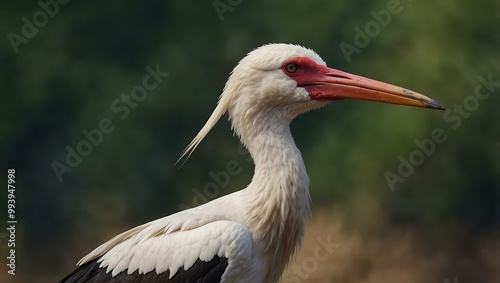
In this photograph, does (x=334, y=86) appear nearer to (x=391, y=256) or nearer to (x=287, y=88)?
(x=287, y=88)

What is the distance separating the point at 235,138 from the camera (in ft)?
21.8

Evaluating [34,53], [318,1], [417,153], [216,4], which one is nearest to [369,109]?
[417,153]

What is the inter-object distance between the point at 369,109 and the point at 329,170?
0.56 metres

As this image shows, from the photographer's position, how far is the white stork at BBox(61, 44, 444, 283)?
376 centimetres

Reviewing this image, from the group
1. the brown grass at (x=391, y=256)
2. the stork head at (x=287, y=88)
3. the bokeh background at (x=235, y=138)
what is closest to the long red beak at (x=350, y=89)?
the stork head at (x=287, y=88)

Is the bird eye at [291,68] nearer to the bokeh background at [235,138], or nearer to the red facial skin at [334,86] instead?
the red facial skin at [334,86]

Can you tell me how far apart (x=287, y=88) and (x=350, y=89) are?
29cm

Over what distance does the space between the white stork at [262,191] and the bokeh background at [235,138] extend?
2693 mm

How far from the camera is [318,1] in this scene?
6902 millimetres

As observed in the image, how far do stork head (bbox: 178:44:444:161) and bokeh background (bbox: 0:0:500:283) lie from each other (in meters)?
2.73

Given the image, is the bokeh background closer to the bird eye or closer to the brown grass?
the brown grass

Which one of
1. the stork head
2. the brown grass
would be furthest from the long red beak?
the brown grass

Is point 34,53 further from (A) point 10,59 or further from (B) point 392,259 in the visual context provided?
(B) point 392,259

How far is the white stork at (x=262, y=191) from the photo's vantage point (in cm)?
376
